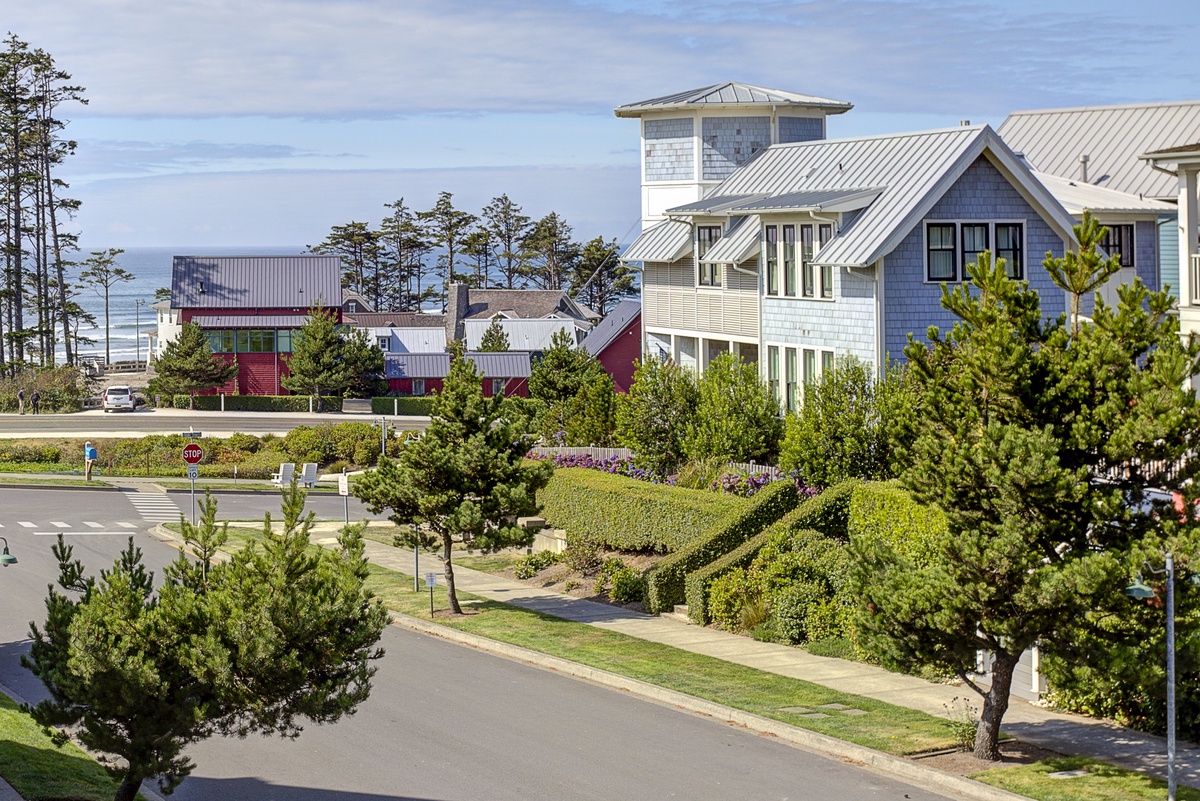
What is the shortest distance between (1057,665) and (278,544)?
30.6 ft

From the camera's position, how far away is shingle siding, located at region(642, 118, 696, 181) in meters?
46.9

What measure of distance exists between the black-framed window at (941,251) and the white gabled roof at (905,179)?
0.65 meters

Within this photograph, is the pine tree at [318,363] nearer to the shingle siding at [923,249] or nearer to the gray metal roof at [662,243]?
the gray metal roof at [662,243]

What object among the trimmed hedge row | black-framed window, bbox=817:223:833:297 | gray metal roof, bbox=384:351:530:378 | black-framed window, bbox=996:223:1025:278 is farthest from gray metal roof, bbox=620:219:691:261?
gray metal roof, bbox=384:351:530:378

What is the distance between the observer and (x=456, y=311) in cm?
10575

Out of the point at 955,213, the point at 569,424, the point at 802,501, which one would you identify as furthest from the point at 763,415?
the point at 569,424

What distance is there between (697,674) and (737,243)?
1819 centimetres

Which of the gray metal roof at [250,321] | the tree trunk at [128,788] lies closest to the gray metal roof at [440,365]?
the gray metal roof at [250,321]

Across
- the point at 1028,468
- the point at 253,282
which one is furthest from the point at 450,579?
the point at 253,282

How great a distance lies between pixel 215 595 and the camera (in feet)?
45.0

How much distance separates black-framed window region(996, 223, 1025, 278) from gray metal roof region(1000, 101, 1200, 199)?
863cm

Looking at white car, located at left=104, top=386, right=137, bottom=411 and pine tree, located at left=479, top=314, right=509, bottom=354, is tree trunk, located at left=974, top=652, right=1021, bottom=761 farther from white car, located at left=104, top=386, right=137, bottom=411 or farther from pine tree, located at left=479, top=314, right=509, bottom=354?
pine tree, located at left=479, top=314, right=509, bottom=354

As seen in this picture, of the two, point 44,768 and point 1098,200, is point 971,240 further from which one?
point 44,768

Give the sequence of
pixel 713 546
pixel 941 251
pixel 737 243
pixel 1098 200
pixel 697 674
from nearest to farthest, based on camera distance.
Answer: pixel 697 674 → pixel 713 546 → pixel 941 251 → pixel 1098 200 → pixel 737 243
